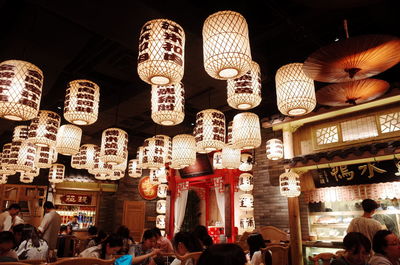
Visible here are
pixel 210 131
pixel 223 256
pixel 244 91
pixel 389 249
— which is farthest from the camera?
pixel 210 131

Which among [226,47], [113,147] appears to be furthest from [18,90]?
[113,147]

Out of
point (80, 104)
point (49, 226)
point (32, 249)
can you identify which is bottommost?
point (32, 249)

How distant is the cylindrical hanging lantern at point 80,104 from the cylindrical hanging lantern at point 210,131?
1662 millimetres

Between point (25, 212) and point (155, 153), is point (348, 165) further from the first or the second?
point (25, 212)

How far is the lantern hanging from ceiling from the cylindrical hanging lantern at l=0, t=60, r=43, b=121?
6.69 feet

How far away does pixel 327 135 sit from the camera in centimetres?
643

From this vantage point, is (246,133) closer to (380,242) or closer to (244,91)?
(244,91)

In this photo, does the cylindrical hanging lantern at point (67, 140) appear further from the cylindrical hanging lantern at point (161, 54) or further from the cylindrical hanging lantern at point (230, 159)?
the cylindrical hanging lantern at point (161, 54)

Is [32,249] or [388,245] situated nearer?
[388,245]

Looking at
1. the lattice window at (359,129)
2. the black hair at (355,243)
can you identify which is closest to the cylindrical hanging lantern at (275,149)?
the lattice window at (359,129)

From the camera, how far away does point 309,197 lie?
21.1 feet

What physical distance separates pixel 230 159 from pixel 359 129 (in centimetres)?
268

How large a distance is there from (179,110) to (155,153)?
2511mm

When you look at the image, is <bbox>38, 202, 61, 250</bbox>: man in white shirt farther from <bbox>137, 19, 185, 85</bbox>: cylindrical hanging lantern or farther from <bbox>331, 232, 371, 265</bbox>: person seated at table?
<bbox>331, 232, 371, 265</bbox>: person seated at table
